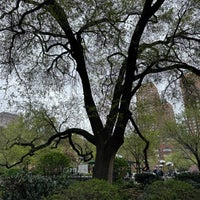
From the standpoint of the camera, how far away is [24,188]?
654 cm

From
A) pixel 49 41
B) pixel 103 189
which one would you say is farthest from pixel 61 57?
pixel 103 189

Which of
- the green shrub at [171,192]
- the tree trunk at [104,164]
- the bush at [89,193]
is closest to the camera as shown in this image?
the bush at [89,193]

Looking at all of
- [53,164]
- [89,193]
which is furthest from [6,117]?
[89,193]

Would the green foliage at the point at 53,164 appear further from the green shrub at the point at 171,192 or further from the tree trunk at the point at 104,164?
the green shrub at the point at 171,192

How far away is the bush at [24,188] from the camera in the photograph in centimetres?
649

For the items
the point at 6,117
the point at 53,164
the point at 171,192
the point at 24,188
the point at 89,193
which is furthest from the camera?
the point at 6,117

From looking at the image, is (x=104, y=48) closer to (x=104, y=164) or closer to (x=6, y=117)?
(x=104, y=164)

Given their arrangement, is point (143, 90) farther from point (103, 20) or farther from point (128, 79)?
point (103, 20)

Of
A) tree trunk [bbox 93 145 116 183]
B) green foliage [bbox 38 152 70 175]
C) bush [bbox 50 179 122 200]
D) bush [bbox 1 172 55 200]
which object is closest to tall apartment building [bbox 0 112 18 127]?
green foliage [bbox 38 152 70 175]

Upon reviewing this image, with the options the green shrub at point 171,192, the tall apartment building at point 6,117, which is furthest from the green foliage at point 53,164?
→ the green shrub at point 171,192

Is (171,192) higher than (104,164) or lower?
lower

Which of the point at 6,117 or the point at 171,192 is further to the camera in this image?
the point at 6,117

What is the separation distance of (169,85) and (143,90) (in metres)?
1.14

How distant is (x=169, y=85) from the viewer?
910 cm
